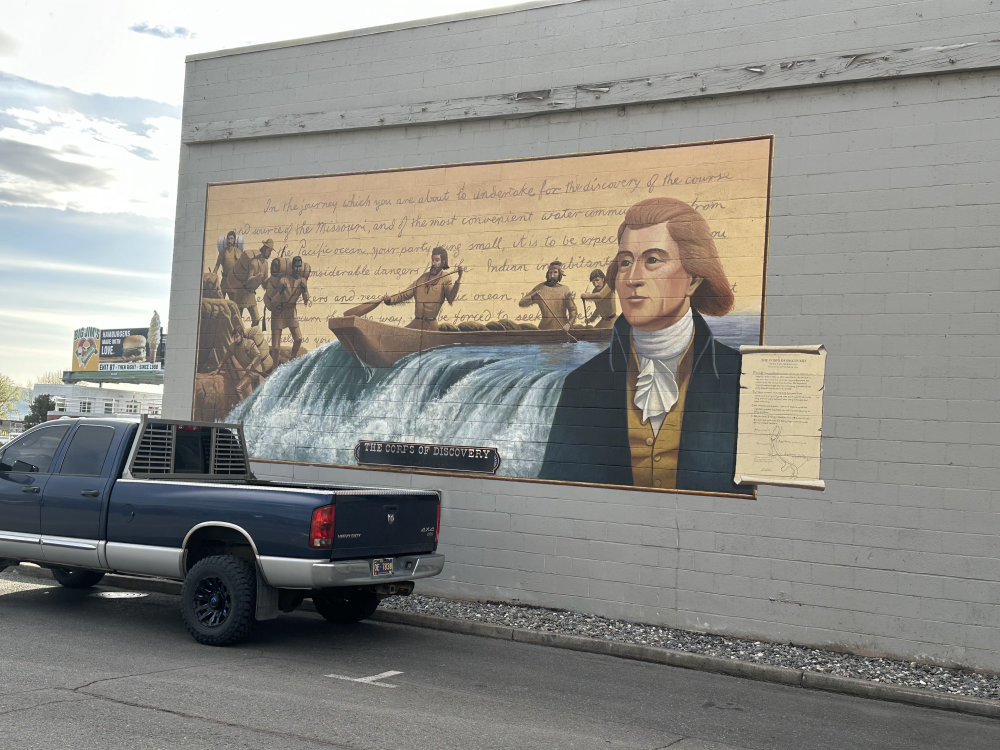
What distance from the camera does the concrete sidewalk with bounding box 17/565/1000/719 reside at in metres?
7.72

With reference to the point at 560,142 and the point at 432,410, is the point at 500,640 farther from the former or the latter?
the point at 560,142

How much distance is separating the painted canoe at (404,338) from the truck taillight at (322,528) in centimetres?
386

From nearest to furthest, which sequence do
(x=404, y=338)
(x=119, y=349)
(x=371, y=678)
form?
(x=371, y=678), (x=404, y=338), (x=119, y=349)

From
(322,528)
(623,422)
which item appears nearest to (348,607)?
(322,528)

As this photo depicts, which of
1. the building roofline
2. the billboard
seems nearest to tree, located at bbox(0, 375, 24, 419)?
the billboard

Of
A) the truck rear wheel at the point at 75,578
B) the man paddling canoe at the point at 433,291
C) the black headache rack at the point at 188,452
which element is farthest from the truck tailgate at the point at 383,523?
the truck rear wheel at the point at 75,578

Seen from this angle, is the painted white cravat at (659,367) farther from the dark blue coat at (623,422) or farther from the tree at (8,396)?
the tree at (8,396)

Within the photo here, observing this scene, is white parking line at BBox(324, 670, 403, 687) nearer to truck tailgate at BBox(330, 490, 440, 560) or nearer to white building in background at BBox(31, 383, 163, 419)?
truck tailgate at BBox(330, 490, 440, 560)

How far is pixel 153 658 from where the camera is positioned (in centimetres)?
767

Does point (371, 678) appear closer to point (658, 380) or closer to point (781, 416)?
point (658, 380)

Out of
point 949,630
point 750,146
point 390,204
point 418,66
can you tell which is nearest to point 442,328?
point 390,204

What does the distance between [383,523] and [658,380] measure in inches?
138

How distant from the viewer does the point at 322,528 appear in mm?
7828

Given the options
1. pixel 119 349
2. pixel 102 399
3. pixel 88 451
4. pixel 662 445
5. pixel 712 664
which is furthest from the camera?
pixel 119 349
